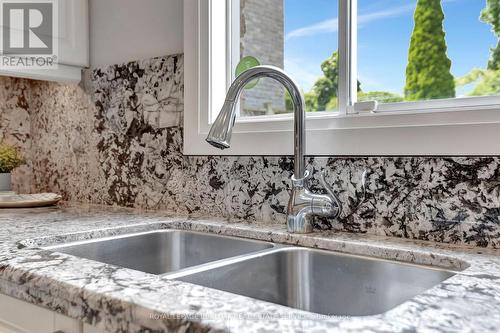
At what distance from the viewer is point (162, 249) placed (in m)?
1.28

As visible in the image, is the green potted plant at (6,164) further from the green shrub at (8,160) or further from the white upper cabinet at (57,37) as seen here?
the white upper cabinet at (57,37)

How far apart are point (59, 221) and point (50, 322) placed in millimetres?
634

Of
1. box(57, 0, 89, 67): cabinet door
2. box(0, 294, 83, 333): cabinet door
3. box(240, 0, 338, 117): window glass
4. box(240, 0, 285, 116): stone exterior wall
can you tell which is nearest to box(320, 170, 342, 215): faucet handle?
box(240, 0, 338, 117): window glass

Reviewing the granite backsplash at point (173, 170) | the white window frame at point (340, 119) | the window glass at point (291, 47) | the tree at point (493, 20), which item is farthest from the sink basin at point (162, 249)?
the tree at point (493, 20)

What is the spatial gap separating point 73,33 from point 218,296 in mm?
1475

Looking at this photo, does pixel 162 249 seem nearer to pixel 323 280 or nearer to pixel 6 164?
pixel 323 280

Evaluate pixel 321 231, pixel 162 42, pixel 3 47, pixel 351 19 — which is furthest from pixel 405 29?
pixel 3 47

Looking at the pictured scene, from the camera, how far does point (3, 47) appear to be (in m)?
1.55

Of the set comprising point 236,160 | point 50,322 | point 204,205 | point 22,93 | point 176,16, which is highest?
point 176,16

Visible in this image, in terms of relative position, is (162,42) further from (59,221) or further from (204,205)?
(59,221)

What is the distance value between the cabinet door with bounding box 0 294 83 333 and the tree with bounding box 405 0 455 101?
0.92 meters

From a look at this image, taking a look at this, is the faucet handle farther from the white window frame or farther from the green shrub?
the green shrub

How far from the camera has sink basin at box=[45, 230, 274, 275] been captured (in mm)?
1122

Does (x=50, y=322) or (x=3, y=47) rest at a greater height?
(x=3, y=47)
